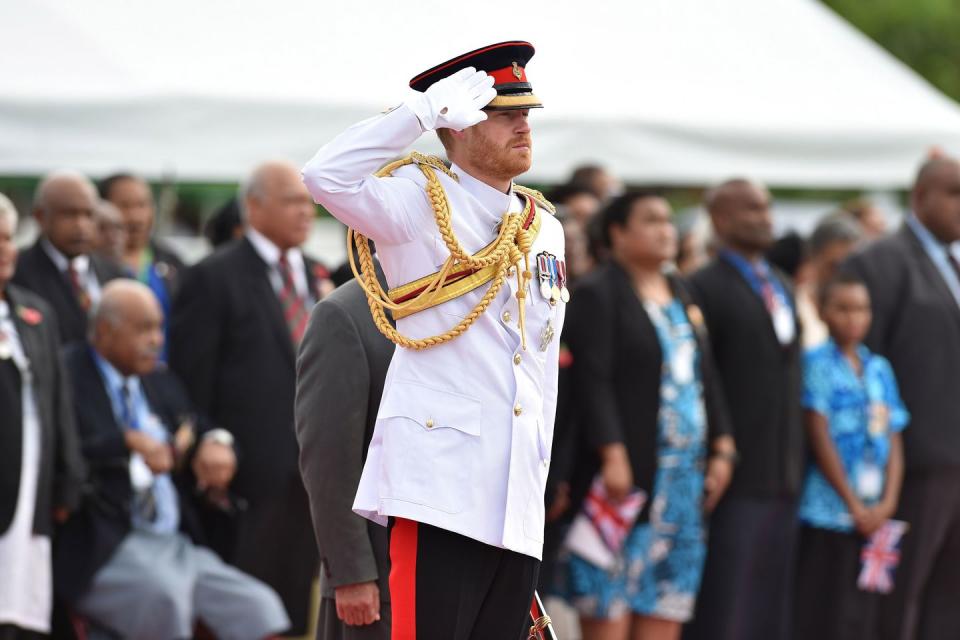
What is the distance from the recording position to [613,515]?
23.2ft

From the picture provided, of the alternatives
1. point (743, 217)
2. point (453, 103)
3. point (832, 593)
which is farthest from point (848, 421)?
point (453, 103)

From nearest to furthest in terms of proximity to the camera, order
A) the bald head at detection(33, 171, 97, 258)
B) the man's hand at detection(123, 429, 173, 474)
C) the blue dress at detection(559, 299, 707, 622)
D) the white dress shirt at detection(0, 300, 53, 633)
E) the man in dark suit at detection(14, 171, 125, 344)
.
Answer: the white dress shirt at detection(0, 300, 53, 633), the man's hand at detection(123, 429, 173, 474), the blue dress at detection(559, 299, 707, 622), the man in dark suit at detection(14, 171, 125, 344), the bald head at detection(33, 171, 97, 258)

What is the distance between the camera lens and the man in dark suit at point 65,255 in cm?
738

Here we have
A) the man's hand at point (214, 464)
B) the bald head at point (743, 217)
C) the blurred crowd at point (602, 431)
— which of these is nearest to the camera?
the blurred crowd at point (602, 431)

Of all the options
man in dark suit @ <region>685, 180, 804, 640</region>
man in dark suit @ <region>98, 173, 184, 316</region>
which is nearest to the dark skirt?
man in dark suit @ <region>685, 180, 804, 640</region>

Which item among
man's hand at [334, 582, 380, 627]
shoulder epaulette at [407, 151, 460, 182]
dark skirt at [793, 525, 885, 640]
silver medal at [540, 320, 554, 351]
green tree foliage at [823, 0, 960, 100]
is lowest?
dark skirt at [793, 525, 885, 640]

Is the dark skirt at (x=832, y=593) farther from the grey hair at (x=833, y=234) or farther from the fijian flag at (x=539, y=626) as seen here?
the fijian flag at (x=539, y=626)

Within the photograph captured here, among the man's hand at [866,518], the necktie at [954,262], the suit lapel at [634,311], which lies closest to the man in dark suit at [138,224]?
the suit lapel at [634,311]

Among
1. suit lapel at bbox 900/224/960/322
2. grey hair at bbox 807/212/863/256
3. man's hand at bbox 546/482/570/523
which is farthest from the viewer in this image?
grey hair at bbox 807/212/863/256

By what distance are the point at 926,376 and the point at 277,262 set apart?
10.4ft

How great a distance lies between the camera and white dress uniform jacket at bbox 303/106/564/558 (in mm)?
3830

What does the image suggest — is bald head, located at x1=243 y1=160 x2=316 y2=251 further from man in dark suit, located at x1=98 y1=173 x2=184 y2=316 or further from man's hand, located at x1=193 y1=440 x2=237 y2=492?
man in dark suit, located at x1=98 y1=173 x2=184 y2=316

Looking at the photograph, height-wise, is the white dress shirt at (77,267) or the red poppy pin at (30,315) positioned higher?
the white dress shirt at (77,267)

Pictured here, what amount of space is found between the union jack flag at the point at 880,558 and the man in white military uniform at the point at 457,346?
418 centimetres
